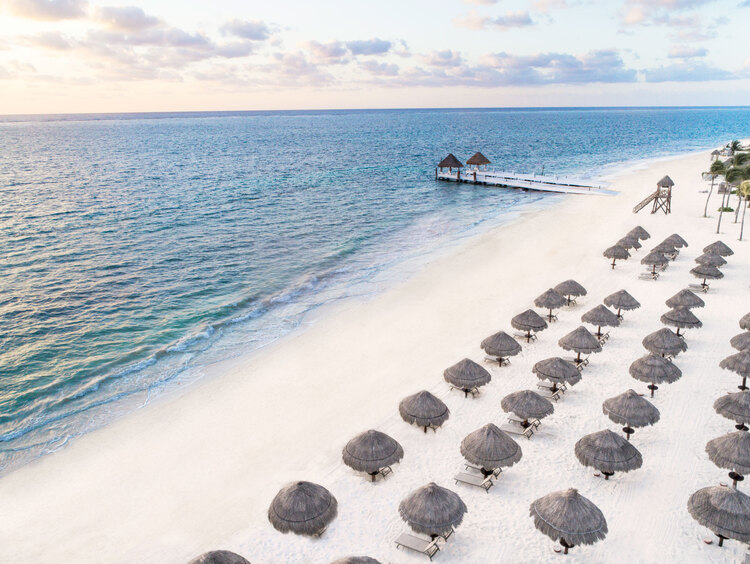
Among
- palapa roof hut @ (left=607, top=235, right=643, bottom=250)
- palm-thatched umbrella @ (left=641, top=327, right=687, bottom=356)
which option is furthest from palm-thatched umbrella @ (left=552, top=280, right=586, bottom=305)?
palapa roof hut @ (left=607, top=235, right=643, bottom=250)

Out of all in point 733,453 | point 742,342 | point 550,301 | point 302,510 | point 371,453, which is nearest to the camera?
point 302,510

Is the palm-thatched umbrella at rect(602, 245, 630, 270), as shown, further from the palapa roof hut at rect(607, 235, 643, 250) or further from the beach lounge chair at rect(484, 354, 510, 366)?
the beach lounge chair at rect(484, 354, 510, 366)

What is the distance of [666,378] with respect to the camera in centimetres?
1803

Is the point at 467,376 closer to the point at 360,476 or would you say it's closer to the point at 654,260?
the point at 360,476

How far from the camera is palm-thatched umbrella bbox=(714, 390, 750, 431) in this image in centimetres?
1598

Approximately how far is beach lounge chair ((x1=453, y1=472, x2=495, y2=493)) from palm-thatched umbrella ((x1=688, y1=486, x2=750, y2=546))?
499 centimetres

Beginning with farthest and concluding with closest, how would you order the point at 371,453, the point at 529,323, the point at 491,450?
the point at 529,323 < the point at 371,453 < the point at 491,450

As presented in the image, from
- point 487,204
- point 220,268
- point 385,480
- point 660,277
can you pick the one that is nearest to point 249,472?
point 385,480

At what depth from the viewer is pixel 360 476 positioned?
1561 centimetres

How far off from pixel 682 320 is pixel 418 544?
53.7 ft

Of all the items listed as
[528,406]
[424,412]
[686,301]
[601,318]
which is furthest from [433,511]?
[686,301]

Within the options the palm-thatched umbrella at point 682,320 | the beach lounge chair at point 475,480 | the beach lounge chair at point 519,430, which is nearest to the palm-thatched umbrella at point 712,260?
the palm-thatched umbrella at point 682,320

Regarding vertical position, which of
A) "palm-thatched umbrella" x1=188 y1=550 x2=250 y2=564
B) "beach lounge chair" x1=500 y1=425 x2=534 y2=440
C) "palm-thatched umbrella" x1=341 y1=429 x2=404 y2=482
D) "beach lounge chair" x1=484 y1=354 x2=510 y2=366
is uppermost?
"palm-thatched umbrella" x1=188 y1=550 x2=250 y2=564

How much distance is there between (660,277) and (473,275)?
11.1 m
